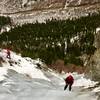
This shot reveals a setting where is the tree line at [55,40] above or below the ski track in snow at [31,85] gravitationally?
below

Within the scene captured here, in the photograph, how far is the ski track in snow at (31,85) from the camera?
38.2m

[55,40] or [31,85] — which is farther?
[55,40]

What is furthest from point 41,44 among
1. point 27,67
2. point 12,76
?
point 12,76

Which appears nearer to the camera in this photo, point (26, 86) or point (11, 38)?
point (26, 86)

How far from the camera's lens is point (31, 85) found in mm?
46812

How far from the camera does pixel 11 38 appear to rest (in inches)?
5340

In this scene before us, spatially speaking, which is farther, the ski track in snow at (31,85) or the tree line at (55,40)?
the tree line at (55,40)

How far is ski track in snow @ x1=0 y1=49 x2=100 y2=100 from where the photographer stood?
38.2 meters

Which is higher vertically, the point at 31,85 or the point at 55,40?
the point at 31,85

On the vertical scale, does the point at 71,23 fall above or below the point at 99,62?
below

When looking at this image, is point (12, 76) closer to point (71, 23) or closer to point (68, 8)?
point (71, 23)

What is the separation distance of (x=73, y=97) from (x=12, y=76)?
13.6m

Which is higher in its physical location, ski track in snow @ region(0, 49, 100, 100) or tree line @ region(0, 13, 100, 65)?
ski track in snow @ region(0, 49, 100, 100)

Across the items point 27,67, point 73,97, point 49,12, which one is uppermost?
point 73,97
